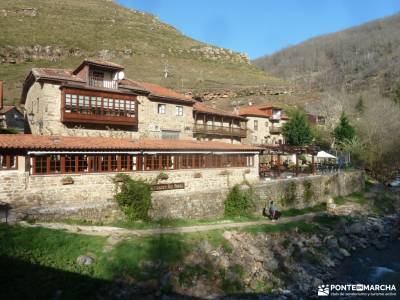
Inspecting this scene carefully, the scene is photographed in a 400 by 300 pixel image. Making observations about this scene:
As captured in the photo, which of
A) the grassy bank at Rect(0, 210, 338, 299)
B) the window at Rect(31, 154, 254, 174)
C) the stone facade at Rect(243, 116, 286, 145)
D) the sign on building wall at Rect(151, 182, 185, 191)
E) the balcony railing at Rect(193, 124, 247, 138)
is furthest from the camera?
the stone facade at Rect(243, 116, 286, 145)

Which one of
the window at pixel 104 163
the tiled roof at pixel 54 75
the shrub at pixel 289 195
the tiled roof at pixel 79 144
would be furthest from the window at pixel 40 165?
the shrub at pixel 289 195

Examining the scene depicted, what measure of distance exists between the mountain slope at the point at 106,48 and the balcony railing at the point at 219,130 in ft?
101

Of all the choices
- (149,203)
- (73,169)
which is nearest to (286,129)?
(149,203)

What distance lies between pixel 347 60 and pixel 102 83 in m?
139

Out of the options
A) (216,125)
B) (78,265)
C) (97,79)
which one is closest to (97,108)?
(97,79)

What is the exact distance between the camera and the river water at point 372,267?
69.1ft

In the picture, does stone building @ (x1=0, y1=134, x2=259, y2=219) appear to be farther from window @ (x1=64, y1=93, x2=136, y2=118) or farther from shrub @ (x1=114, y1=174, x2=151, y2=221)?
window @ (x1=64, y1=93, x2=136, y2=118)

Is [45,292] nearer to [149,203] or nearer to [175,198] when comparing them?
[149,203]

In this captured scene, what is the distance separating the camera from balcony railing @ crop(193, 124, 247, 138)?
133ft

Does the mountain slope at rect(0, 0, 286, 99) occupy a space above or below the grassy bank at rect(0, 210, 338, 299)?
above

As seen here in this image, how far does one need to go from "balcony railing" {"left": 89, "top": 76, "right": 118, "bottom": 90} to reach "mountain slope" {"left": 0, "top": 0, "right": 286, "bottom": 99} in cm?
3705

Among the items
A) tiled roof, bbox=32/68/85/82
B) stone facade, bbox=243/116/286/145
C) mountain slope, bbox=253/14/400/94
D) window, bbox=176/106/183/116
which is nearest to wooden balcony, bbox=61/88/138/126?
tiled roof, bbox=32/68/85/82

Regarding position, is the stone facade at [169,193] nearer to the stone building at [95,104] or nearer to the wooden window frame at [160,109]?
the stone building at [95,104]

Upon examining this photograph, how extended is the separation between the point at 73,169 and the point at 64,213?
2.97 metres
